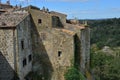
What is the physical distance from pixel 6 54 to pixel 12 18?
3867 millimetres

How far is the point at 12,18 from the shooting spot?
32.7 metres

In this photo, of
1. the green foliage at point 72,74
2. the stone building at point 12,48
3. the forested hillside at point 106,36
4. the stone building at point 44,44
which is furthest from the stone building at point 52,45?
the forested hillside at point 106,36

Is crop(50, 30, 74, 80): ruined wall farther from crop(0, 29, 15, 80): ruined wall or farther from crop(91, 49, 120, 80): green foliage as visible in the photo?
crop(91, 49, 120, 80): green foliage

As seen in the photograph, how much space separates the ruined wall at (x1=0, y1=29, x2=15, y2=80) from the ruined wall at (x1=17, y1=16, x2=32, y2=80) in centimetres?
75

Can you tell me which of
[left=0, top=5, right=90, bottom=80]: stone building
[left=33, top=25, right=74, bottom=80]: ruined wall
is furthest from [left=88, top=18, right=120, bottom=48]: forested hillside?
[left=33, top=25, right=74, bottom=80]: ruined wall

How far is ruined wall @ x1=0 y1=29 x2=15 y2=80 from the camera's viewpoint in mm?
30797

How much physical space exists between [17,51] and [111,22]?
477 ft

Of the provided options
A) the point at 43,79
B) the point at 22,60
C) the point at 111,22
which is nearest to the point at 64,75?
the point at 43,79

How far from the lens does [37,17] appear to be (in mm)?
34812

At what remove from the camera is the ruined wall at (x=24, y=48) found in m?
31.6

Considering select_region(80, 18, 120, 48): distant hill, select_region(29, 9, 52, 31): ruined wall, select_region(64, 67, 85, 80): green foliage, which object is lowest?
select_region(80, 18, 120, 48): distant hill

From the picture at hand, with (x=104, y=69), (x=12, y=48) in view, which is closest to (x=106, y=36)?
(x=104, y=69)

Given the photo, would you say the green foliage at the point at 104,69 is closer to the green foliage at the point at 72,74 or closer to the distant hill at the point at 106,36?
the green foliage at the point at 72,74

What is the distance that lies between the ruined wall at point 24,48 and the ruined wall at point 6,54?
75cm
